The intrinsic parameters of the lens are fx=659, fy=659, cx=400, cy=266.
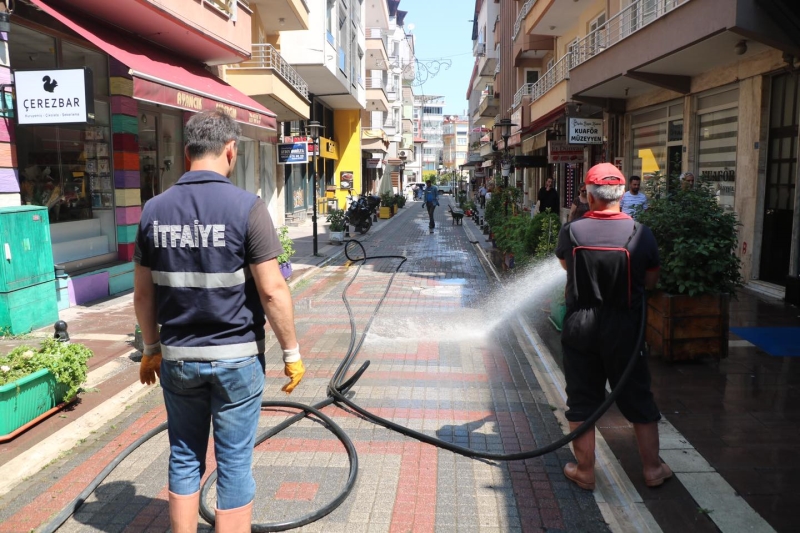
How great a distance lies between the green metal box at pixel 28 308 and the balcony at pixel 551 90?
1383 centimetres

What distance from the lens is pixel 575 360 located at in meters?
A: 4.07

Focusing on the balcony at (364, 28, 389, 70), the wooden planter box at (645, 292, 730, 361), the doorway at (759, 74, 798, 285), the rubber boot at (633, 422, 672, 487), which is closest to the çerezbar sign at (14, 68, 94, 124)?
the wooden planter box at (645, 292, 730, 361)

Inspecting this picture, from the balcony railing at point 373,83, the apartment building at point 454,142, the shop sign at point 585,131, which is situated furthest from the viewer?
the apartment building at point 454,142

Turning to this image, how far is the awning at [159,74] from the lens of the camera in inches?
378

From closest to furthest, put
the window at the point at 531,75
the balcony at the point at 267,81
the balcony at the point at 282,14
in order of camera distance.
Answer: the balcony at the point at 267,81, the balcony at the point at 282,14, the window at the point at 531,75

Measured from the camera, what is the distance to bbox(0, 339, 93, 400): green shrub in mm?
5094

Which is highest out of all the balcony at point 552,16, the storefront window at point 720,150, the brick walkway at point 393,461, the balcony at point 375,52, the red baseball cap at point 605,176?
the balcony at point 375,52

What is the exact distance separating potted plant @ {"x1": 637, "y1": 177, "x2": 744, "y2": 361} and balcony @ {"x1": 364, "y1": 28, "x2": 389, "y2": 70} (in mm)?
40619

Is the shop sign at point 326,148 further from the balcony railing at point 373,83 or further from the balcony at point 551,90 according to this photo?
the balcony at point 551,90

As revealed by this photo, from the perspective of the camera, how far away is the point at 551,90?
19906 millimetres

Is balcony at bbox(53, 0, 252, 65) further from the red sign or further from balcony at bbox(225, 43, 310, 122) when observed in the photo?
balcony at bbox(225, 43, 310, 122)

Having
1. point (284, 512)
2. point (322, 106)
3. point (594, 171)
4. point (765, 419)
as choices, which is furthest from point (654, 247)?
point (322, 106)

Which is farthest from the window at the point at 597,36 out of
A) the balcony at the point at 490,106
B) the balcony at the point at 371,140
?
the balcony at the point at 371,140

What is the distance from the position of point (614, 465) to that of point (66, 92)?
780cm
